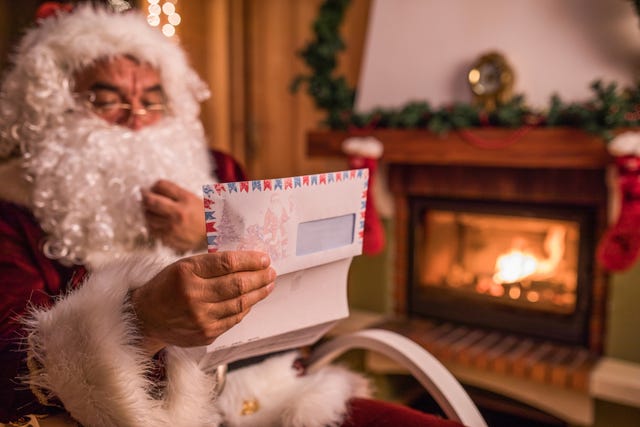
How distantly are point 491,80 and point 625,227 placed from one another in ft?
2.29

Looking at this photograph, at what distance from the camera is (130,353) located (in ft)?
2.74

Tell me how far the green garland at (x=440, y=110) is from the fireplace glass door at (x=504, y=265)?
42 centimetres

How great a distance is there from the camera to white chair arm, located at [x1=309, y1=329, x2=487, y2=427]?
105 centimetres

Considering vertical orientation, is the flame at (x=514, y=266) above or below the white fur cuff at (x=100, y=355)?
below

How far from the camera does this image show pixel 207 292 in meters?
0.74

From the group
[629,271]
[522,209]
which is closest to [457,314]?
[522,209]

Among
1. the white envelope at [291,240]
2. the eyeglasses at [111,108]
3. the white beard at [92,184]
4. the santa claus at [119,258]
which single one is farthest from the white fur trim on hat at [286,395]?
the eyeglasses at [111,108]

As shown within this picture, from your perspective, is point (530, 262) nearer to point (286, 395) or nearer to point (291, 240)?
point (286, 395)

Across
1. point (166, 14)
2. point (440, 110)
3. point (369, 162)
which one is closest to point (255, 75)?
point (166, 14)

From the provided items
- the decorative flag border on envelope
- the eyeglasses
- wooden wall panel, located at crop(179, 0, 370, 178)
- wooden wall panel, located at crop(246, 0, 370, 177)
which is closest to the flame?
wooden wall panel, located at crop(246, 0, 370, 177)

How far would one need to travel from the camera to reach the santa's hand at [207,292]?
2.40 feet

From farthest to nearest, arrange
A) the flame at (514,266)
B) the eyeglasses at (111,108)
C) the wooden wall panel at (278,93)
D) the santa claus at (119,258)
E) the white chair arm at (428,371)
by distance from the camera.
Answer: the wooden wall panel at (278,93), the flame at (514,266), the eyeglasses at (111,108), the white chair arm at (428,371), the santa claus at (119,258)

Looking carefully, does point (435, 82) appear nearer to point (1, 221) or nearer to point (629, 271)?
point (629, 271)

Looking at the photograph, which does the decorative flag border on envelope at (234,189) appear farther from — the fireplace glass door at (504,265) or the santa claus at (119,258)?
the fireplace glass door at (504,265)
